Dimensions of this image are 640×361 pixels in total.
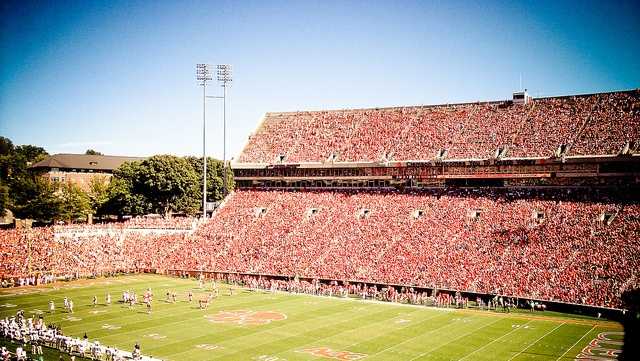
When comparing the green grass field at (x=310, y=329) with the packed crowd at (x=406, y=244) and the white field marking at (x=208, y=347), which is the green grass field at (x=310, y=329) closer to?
the white field marking at (x=208, y=347)

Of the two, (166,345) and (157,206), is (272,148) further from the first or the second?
(166,345)

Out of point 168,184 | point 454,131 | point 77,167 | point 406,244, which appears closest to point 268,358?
point 406,244

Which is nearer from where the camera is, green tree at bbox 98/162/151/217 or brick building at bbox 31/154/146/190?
green tree at bbox 98/162/151/217

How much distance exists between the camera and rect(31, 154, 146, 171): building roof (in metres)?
104

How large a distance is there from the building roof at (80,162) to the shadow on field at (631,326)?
3842 inches

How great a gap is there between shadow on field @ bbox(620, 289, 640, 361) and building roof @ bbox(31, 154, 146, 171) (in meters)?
97.6

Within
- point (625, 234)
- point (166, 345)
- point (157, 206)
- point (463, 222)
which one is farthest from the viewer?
point (157, 206)

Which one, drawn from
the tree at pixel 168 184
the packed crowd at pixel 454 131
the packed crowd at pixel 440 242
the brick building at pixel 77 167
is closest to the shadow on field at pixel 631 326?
the packed crowd at pixel 440 242

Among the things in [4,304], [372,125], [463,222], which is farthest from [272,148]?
[4,304]

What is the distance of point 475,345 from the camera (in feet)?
96.5

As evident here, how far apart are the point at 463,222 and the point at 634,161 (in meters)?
14.8

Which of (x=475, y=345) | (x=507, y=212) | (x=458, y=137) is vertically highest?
(x=458, y=137)

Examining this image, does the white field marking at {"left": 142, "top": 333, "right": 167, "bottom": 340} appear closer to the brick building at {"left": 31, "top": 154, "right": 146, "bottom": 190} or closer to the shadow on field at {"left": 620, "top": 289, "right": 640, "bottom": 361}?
the shadow on field at {"left": 620, "top": 289, "right": 640, "bottom": 361}

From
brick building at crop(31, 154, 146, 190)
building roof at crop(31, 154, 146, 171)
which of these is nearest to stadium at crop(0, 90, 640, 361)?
brick building at crop(31, 154, 146, 190)
